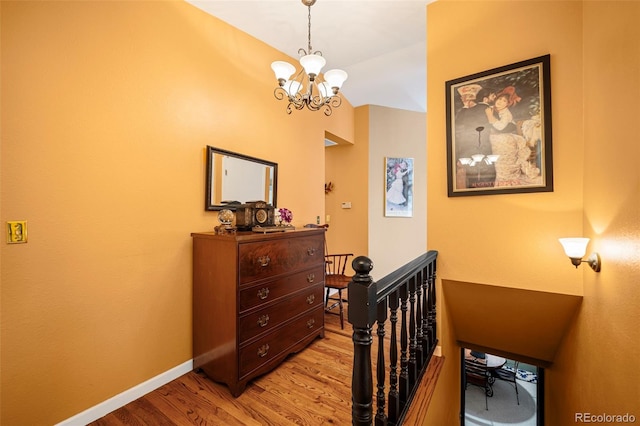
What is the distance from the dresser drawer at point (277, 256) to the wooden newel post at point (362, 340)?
105cm

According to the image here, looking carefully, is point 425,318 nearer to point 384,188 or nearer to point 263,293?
point 263,293

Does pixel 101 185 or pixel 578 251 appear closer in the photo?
pixel 578 251

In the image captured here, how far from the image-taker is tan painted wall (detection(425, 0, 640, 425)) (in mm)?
1267

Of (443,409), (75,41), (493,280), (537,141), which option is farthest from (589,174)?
(75,41)

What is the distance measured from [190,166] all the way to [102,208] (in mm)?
674

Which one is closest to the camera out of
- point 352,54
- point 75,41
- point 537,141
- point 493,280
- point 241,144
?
point 75,41

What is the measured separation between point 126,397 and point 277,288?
120 centimetres

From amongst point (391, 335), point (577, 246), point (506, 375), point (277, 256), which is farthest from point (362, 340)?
point (506, 375)

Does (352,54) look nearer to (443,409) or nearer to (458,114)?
(458,114)

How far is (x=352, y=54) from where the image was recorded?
3.07 metres

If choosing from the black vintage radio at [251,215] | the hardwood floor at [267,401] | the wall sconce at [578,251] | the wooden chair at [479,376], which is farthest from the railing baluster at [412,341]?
the wooden chair at [479,376]

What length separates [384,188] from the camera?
14.7 feet

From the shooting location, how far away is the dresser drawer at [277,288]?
1.94m

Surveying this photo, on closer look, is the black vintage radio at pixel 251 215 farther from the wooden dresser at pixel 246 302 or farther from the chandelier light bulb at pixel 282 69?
the chandelier light bulb at pixel 282 69
